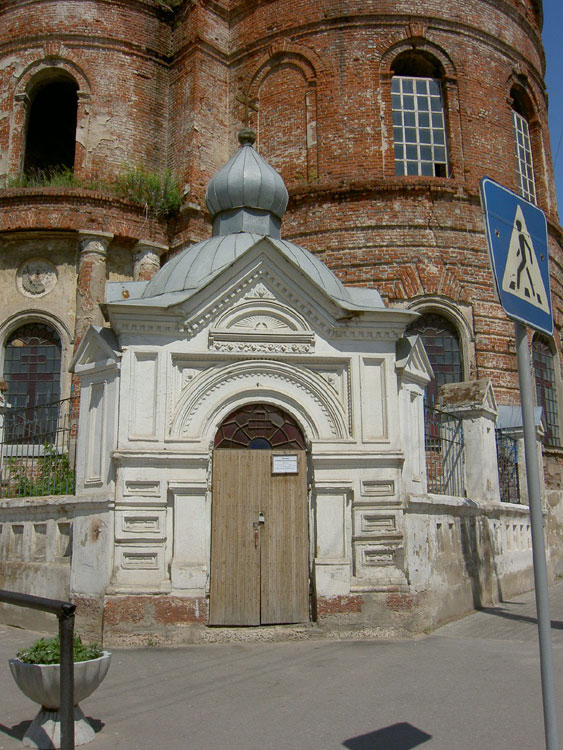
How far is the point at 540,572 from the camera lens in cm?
359

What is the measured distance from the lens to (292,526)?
875cm

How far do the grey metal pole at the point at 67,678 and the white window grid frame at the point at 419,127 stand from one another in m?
14.0

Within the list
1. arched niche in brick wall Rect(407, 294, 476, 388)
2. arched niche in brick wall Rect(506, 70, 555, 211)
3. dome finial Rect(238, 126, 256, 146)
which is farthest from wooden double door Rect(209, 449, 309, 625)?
arched niche in brick wall Rect(506, 70, 555, 211)

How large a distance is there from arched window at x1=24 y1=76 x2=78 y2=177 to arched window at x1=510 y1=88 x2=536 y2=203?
11.1m

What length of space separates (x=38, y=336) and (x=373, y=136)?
8387 millimetres

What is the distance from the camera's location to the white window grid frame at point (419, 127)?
1662 centimetres

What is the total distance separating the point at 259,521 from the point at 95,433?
220 cm

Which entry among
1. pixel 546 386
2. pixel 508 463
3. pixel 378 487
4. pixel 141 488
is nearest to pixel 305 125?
pixel 546 386

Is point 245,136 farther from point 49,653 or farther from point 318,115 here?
point 49,653

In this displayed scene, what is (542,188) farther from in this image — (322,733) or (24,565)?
(322,733)

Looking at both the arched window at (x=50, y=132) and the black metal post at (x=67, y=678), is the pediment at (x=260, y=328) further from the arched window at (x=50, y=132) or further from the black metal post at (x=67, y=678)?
the arched window at (x=50, y=132)

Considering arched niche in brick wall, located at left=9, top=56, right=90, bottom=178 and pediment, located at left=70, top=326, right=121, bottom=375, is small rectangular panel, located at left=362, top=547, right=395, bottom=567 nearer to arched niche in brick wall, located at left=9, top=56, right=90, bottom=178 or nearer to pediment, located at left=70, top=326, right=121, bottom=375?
pediment, located at left=70, top=326, right=121, bottom=375

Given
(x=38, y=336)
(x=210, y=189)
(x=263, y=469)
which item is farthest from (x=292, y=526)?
(x=38, y=336)

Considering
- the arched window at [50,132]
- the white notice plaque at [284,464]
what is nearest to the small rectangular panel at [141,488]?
the white notice plaque at [284,464]
